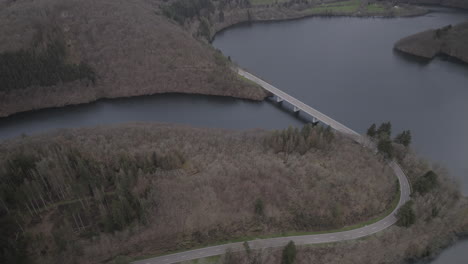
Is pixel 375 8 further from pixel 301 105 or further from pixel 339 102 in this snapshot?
pixel 301 105

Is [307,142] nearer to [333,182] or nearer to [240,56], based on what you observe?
[333,182]

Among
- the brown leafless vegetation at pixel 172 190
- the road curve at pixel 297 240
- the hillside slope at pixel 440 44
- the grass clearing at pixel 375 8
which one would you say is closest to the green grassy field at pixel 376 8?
the grass clearing at pixel 375 8

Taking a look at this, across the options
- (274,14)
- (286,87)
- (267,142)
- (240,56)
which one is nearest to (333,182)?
(267,142)

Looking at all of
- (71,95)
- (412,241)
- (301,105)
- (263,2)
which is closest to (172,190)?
(412,241)

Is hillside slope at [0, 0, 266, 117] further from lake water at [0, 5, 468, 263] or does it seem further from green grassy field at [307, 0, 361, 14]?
green grassy field at [307, 0, 361, 14]

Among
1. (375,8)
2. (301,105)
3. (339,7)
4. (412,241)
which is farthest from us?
(339,7)

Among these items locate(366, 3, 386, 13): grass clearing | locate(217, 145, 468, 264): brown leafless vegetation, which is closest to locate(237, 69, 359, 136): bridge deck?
locate(217, 145, 468, 264): brown leafless vegetation

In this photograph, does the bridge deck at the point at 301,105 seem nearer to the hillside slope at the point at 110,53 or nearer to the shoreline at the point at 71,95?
the shoreline at the point at 71,95
